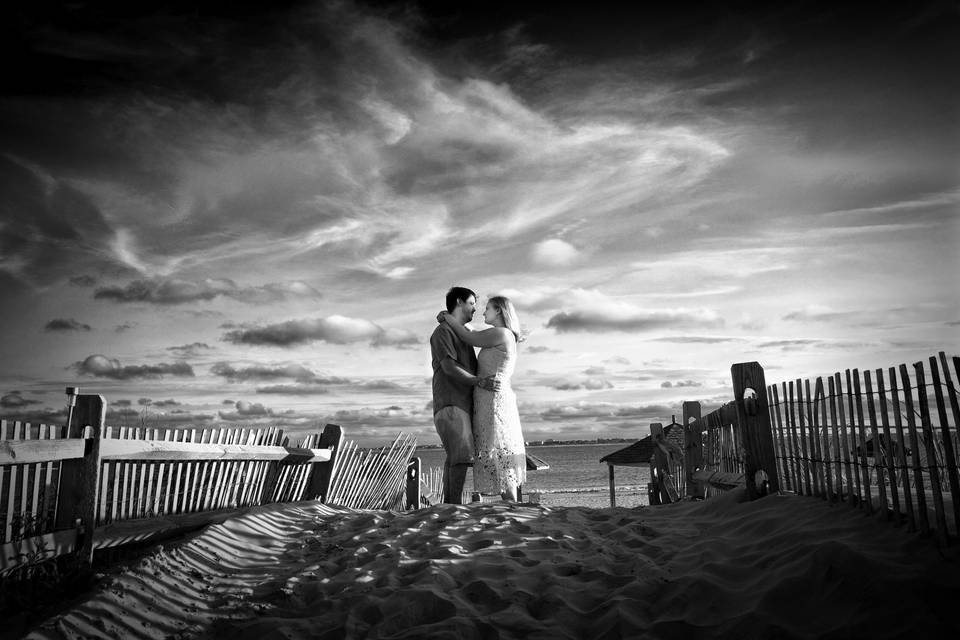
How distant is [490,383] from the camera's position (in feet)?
21.7

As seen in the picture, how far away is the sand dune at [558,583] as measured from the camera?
2732 millimetres

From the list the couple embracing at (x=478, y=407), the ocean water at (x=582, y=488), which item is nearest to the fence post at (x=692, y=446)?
the couple embracing at (x=478, y=407)

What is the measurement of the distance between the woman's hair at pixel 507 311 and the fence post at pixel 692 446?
255 cm

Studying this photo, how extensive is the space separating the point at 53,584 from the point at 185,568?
737 mm

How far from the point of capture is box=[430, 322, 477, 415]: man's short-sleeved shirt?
261 inches

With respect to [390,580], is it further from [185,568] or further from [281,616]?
[185,568]

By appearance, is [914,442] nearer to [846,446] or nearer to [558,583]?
[846,446]

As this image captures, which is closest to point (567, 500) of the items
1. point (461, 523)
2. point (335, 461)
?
point (335, 461)

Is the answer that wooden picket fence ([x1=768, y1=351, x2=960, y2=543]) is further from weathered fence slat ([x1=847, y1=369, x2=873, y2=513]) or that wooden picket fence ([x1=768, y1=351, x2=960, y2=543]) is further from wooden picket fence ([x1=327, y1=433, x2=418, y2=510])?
wooden picket fence ([x1=327, y1=433, x2=418, y2=510])

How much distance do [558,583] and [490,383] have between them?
326 centimetres

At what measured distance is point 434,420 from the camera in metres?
6.67

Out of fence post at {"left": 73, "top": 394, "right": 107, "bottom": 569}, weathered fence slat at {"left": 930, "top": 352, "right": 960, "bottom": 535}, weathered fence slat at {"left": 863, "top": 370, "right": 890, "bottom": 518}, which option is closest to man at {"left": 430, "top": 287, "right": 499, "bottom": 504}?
fence post at {"left": 73, "top": 394, "right": 107, "bottom": 569}

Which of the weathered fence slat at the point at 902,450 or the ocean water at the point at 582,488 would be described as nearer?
the weathered fence slat at the point at 902,450

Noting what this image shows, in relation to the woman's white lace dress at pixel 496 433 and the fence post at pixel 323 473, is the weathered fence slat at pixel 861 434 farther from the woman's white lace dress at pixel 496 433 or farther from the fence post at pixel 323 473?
the fence post at pixel 323 473
